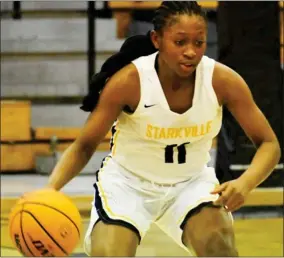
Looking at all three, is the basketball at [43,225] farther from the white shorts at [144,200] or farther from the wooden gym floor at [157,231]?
the wooden gym floor at [157,231]

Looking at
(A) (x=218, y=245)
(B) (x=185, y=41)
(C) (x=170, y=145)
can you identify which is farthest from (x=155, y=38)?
(A) (x=218, y=245)

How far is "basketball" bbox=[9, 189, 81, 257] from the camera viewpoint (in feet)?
8.50

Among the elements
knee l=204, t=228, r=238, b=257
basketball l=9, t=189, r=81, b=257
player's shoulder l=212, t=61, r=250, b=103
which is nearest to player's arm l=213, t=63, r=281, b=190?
player's shoulder l=212, t=61, r=250, b=103

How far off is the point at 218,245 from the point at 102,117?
27.0 inches

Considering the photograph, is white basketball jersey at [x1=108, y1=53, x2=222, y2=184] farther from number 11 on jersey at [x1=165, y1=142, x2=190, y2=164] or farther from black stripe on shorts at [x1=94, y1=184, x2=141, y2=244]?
black stripe on shorts at [x1=94, y1=184, x2=141, y2=244]

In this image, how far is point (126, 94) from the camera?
2.80m

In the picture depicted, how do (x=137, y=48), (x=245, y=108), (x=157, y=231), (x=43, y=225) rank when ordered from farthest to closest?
(x=157, y=231) → (x=137, y=48) → (x=245, y=108) → (x=43, y=225)

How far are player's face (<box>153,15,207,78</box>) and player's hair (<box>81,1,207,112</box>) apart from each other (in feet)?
0.09

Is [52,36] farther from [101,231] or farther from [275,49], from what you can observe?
[101,231]

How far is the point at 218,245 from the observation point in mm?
2656

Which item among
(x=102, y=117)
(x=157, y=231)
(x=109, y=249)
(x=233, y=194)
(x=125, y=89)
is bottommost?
(x=157, y=231)

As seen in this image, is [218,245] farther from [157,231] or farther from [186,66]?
[157,231]

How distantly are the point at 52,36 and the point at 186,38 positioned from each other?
228 inches

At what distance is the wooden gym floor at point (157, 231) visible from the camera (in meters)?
4.56
